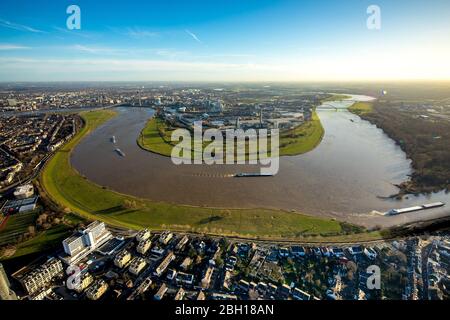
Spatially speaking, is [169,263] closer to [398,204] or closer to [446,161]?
[398,204]

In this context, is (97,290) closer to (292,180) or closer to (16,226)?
(16,226)

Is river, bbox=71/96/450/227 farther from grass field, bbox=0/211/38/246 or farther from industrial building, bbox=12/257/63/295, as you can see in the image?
industrial building, bbox=12/257/63/295

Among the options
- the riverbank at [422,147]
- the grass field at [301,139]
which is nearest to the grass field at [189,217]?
the riverbank at [422,147]

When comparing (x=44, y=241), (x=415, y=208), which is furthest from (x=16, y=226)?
(x=415, y=208)

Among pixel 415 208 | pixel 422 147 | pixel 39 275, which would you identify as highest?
pixel 422 147

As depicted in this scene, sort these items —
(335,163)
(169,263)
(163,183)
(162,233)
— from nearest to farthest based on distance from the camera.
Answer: (169,263) → (162,233) → (163,183) → (335,163)

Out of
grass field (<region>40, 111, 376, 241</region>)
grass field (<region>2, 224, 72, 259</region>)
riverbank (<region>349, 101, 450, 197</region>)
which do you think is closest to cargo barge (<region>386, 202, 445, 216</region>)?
riverbank (<region>349, 101, 450, 197</region>)
